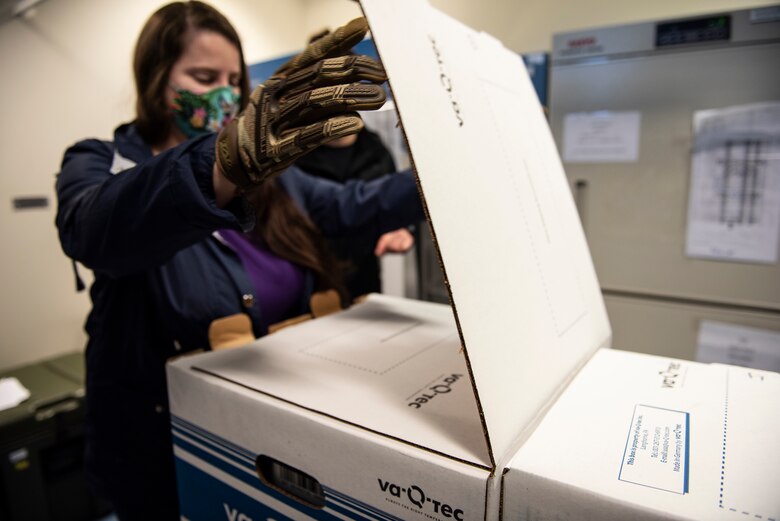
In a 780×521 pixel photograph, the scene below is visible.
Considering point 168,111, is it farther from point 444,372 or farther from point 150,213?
point 444,372

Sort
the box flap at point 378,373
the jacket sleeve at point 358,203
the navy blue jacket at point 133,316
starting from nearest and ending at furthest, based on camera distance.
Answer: the box flap at point 378,373 < the navy blue jacket at point 133,316 < the jacket sleeve at point 358,203

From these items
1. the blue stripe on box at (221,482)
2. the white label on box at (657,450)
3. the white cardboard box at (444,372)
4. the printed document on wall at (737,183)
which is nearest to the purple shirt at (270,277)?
the white cardboard box at (444,372)

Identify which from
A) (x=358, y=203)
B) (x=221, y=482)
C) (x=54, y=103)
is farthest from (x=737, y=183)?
(x=54, y=103)

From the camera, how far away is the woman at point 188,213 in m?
0.49

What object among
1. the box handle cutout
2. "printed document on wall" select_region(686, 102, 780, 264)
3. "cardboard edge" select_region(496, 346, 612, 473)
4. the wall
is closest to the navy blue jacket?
the box handle cutout

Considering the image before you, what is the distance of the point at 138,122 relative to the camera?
865 millimetres

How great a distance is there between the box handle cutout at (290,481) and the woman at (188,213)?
0.26m

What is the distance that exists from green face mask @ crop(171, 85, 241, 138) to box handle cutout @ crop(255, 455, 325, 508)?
0.61m

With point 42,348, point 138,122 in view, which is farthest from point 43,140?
point 138,122

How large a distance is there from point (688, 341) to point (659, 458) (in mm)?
1491

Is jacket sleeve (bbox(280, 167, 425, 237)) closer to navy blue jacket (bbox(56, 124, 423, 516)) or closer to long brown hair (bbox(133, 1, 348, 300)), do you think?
long brown hair (bbox(133, 1, 348, 300))

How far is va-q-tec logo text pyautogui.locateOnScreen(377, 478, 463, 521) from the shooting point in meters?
0.36

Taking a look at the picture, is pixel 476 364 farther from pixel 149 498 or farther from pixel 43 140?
pixel 43 140

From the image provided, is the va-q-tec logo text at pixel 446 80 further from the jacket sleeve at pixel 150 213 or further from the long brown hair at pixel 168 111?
the long brown hair at pixel 168 111
